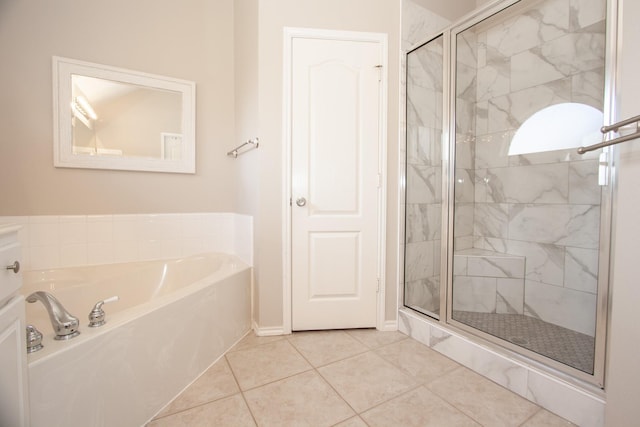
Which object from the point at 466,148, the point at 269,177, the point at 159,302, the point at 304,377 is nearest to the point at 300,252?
the point at 269,177

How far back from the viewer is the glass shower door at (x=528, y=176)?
1657 mm

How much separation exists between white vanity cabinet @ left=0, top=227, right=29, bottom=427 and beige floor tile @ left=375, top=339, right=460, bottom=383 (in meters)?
1.56

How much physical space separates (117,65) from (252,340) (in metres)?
2.22

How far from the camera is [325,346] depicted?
1.85m

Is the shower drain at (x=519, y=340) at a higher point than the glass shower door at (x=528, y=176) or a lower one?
lower

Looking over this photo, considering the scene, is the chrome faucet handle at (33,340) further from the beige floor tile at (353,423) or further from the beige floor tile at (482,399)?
the beige floor tile at (482,399)

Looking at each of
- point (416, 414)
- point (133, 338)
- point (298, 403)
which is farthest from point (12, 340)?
point (416, 414)

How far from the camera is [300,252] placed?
2023mm

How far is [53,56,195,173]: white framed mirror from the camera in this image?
6.39ft

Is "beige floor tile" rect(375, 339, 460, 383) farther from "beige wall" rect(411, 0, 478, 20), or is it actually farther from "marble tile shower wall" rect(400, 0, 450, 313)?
"beige wall" rect(411, 0, 478, 20)

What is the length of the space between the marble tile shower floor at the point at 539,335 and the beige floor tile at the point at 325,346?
0.68m

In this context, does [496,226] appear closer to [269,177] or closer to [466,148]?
[466,148]

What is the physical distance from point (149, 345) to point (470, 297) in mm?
1999

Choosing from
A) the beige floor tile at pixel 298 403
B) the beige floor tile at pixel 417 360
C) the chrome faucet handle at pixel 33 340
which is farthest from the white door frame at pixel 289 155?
the chrome faucet handle at pixel 33 340
